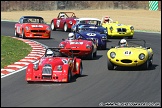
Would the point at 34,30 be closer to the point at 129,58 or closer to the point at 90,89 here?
the point at 129,58

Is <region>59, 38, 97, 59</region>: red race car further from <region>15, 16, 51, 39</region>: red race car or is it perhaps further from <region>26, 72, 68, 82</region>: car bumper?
<region>15, 16, 51, 39</region>: red race car

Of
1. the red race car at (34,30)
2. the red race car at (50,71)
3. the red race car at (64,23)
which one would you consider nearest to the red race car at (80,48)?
the red race car at (50,71)

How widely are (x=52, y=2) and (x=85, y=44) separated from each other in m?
42.7

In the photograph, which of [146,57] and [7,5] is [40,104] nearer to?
[146,57]

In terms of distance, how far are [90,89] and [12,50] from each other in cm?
976

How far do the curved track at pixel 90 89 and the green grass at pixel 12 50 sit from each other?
277cm

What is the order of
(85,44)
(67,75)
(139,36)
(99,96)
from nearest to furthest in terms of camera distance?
1. (99,96)
2. (67,75)
3. (85,44)
4. (139,36)

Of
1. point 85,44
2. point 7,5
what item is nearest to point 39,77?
point 85,44

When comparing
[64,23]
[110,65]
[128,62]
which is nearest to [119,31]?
[64,23]

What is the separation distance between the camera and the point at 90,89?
45.3 feet

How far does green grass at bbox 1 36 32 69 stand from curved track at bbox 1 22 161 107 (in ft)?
9.10

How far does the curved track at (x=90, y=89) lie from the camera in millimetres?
12195

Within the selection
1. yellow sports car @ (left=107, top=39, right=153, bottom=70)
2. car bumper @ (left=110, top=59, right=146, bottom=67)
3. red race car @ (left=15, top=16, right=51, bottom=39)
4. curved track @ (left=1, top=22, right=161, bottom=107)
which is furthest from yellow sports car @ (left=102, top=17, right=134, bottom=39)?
car bumper @ (left=110, top=59, right=146, bottom=67)

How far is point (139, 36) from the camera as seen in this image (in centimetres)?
3250
